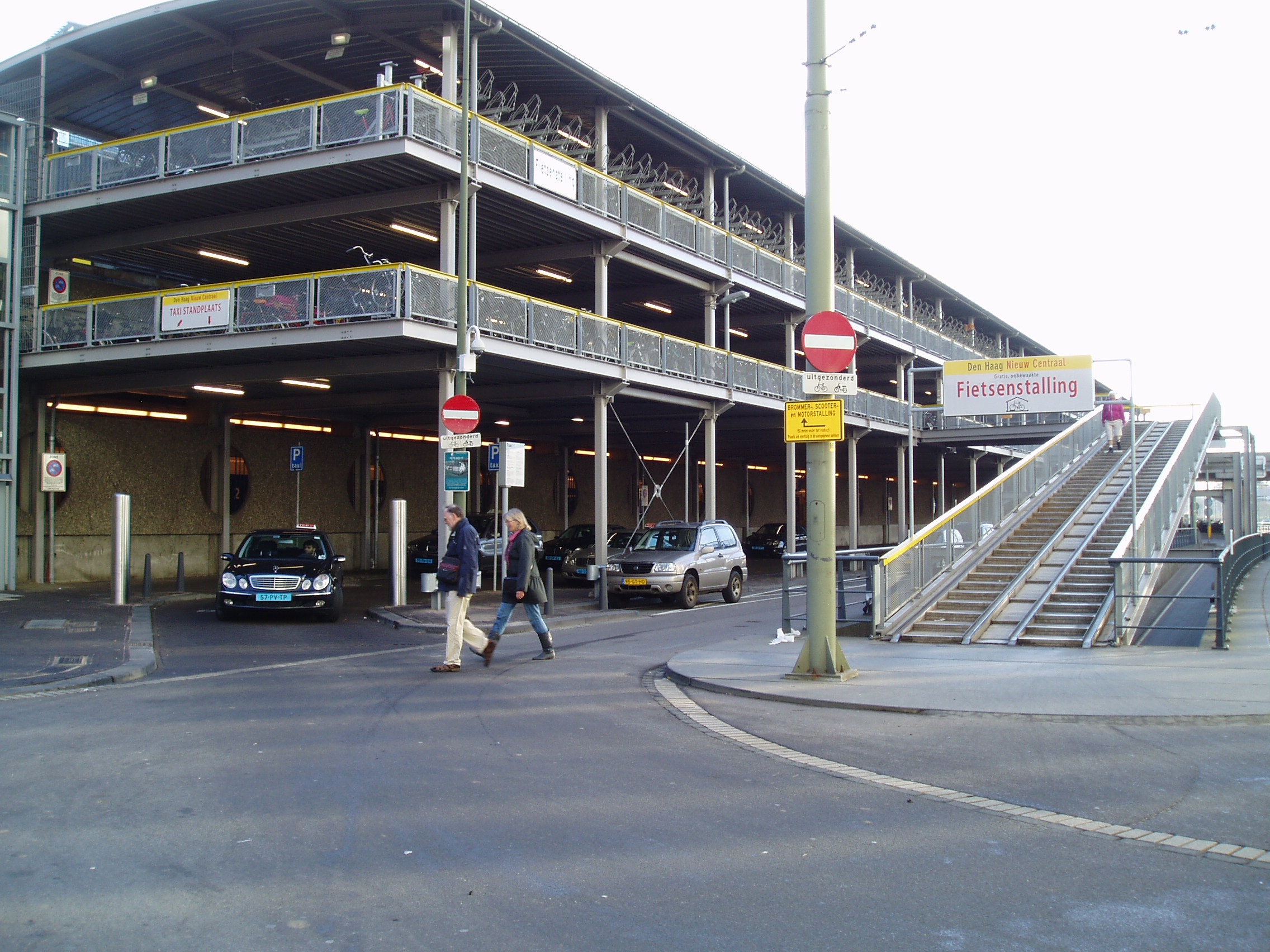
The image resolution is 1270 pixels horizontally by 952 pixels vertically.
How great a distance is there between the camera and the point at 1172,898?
4520 mm

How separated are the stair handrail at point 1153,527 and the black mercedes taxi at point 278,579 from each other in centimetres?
1164

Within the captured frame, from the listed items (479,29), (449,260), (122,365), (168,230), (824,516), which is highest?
(479,29)

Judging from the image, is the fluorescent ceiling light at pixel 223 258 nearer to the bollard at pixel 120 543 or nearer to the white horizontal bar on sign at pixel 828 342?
the bollard at pixel 120 543

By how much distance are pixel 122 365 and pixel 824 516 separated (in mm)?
16921

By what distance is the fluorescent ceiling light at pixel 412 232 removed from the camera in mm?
22078

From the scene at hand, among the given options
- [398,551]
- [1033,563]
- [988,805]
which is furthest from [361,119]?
[988,805]

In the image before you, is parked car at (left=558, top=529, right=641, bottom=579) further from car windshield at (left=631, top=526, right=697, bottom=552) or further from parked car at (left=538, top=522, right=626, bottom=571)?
car windshield at (left=631, top=526, right=697, bottom=552)

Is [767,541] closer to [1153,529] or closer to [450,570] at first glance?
[1153,529]

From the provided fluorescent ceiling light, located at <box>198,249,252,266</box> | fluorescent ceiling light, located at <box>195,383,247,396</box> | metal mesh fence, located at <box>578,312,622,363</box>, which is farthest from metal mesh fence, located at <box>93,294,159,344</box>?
metal mesh fence, located at <box>578,312,622,363</box>

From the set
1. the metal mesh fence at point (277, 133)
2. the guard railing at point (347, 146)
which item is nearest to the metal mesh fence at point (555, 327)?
the guard railing at point (347, 146)

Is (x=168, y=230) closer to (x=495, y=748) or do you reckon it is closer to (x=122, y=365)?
(x=122, y=365)

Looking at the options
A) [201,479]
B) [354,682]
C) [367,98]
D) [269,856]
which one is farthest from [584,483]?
[269,856]

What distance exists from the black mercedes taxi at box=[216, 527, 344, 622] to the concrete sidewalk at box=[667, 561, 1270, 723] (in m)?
6.85

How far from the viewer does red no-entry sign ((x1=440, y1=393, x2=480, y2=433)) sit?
16.2 m
